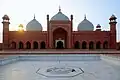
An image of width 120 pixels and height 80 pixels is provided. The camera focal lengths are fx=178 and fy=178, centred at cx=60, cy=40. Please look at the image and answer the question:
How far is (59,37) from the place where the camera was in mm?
21172

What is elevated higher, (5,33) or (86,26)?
(86,26)

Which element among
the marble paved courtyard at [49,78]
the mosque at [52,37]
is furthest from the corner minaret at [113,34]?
the marble paved courtyard at [49,78]

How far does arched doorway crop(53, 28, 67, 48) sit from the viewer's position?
20.8m

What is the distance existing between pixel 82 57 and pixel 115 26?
12.6 m

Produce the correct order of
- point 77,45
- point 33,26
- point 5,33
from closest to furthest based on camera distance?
point 5,33 → point 77,45 → point 33,26

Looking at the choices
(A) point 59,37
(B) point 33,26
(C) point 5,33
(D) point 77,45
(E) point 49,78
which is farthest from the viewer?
(B) point 33,26

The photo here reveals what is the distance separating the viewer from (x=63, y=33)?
69.9ft

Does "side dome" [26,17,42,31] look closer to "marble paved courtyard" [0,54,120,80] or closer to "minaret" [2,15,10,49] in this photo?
"minaret" [2,15,10,49]

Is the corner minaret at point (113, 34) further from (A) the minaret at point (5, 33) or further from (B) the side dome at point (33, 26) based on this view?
(A) the minaret at point (5, 33)

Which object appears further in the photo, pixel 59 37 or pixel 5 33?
pixel 59 37

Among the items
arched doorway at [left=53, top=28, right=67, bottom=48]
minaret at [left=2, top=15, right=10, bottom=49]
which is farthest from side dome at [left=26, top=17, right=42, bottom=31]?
minaret at [left=2, top=15, right=10, bottom=49]

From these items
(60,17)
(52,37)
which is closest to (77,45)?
(52,37)

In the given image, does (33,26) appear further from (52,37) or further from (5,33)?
(5,33)

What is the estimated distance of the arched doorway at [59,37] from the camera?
821 inches
